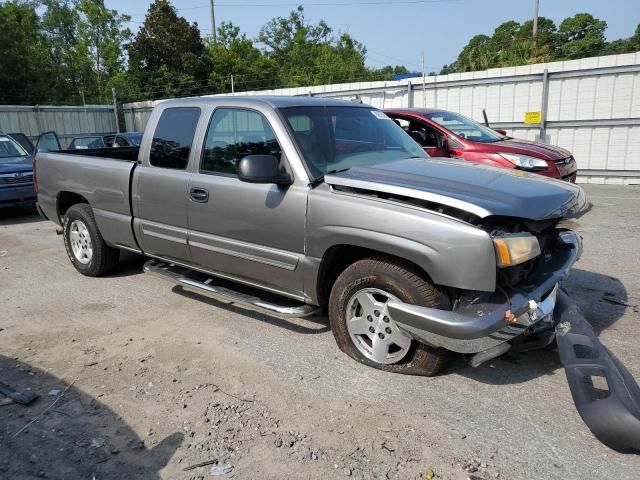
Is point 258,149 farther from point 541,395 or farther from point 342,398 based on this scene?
point 541,395

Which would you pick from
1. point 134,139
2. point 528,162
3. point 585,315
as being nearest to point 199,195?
point 585,315

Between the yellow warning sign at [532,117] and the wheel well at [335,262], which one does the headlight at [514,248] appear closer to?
the wheel well at [335,262]

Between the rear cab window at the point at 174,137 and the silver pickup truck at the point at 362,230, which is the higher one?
the rear cab window at the point at 174,137

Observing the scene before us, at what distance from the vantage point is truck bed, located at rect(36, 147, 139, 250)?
5.22 metres

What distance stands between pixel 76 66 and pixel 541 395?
136ft

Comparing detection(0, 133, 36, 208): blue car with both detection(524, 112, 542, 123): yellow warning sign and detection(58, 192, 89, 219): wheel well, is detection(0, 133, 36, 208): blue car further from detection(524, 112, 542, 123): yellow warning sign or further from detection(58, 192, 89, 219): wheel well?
detection(524, 112, 542, 123): yellow warning sign

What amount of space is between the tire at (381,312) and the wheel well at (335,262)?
15cm

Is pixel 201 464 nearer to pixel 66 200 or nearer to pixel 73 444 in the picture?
pixel 73 444

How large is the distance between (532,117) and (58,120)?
1792 cm

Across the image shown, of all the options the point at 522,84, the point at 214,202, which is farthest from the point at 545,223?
the point at 522,84

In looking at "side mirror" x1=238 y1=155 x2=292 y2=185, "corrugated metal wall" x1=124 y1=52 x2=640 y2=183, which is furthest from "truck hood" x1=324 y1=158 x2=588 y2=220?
"corrugated metal wall" x1=124 y1=52 x2=640 y2=183

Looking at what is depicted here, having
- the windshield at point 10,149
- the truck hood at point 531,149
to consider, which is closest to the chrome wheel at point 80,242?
the truck hood at point 531,149

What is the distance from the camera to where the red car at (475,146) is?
8000mm

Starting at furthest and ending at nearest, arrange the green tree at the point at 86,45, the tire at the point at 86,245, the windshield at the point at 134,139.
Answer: the green tree at the point at 86,45 → the windshield at the point at 134,139 → the tire at the point at 86,245
